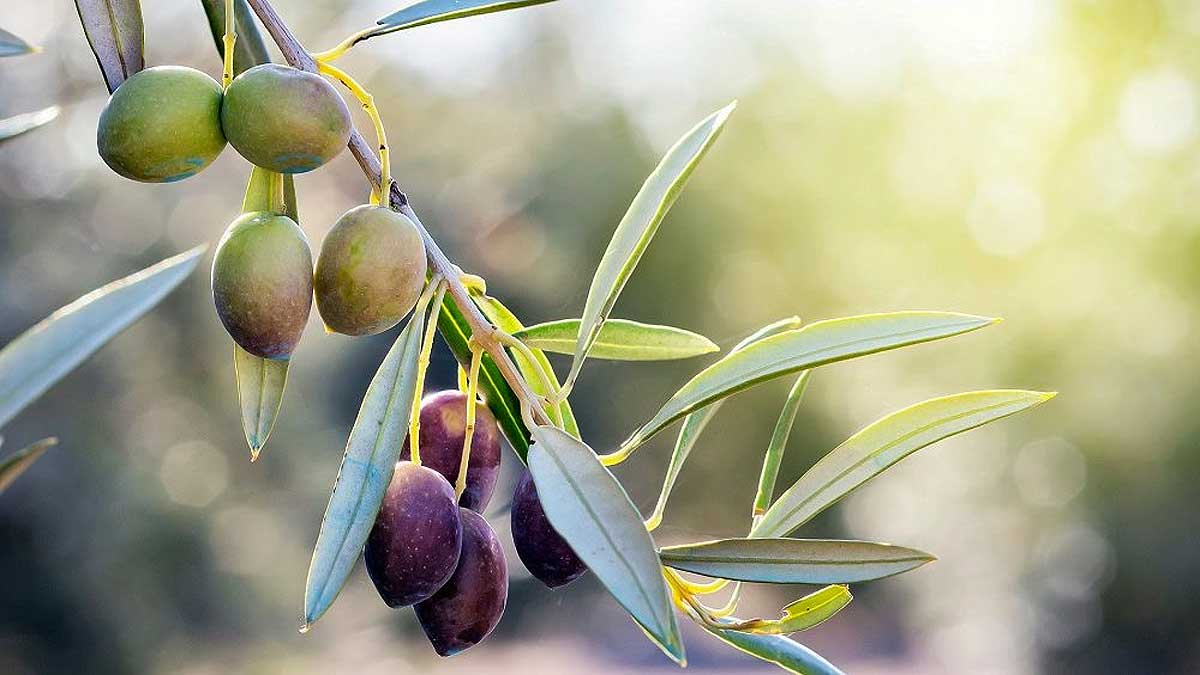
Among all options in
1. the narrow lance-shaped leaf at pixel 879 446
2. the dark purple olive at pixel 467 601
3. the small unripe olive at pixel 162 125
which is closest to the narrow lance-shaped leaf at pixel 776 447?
the narrow lance-shaped leaf at pixel 879 446

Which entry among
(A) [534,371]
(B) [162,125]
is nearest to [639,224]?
(A) [534,371]

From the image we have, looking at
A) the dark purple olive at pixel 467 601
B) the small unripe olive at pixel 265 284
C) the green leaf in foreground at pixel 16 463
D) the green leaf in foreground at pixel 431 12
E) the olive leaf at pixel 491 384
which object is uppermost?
the green leaf in foreground at pixel 431 12

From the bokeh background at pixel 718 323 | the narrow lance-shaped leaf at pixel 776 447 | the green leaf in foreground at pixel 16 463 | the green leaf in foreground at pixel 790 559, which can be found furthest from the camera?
the bokeh background at pixel 718 323

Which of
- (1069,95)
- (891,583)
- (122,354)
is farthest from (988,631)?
(122,354)

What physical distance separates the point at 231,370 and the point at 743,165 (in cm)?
514

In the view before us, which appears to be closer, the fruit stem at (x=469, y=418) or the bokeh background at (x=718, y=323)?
the fruit stem at (x=469, y=418)

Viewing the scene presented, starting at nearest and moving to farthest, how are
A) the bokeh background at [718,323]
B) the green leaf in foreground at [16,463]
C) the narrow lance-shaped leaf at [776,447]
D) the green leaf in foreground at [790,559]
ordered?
the green leaf in foreground at [16,463]
the green leaf in foreground at [790,559]
the narrow lance-shaped leaf at [776,447]
the bokeh background at [718,323]

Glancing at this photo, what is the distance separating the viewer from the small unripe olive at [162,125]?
40 centimetres

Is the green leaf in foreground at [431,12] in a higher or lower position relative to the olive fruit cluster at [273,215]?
higher

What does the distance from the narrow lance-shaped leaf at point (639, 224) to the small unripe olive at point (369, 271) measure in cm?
7

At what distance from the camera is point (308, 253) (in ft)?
1.36

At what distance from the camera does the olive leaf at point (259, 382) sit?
0.43 m

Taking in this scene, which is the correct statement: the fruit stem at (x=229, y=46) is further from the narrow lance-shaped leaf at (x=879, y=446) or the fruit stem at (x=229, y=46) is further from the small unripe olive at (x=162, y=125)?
the narrow lance-shaped leaf at (x=879, y=446)

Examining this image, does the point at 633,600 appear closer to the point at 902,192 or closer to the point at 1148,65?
the point at 1148,65
